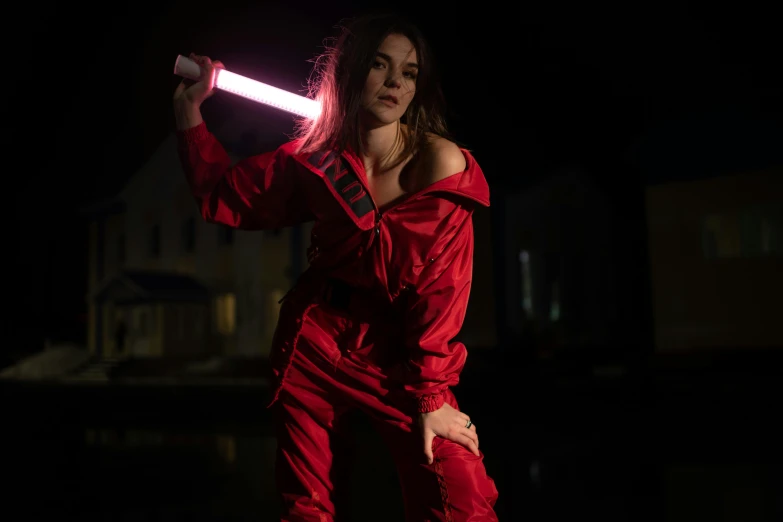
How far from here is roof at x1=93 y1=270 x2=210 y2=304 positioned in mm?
14945

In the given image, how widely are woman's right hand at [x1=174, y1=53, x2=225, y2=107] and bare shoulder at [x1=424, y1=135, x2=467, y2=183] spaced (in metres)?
0.51

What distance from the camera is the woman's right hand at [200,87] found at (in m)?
1.56

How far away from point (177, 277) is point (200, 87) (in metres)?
14.4

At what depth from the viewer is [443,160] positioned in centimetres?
145

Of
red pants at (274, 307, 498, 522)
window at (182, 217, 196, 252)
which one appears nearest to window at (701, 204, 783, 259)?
window at (182, 217, 196, 252)

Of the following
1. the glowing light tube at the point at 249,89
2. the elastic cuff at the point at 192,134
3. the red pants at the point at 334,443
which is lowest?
the red pants at the point at 334,443

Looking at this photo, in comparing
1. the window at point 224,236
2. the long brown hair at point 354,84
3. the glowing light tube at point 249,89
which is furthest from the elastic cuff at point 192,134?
the window at point 224,236

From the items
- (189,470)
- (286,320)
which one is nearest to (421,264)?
(286,320)

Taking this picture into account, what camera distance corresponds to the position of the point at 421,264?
1.42 metres

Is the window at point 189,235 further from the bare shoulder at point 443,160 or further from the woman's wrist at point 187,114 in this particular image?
the bare shoulder at point 443,160

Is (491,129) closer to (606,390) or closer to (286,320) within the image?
(606,390)

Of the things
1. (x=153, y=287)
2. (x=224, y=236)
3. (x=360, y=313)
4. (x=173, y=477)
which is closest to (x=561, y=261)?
(x=224, y=236)

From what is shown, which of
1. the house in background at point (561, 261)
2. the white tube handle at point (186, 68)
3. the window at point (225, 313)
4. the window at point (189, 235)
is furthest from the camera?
the window at point (189, 235)

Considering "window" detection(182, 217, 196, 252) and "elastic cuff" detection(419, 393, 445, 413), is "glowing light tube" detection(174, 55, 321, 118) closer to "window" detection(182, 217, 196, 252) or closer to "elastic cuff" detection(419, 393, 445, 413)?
"elastic cuff" detection(419, 393, 445, 413)
